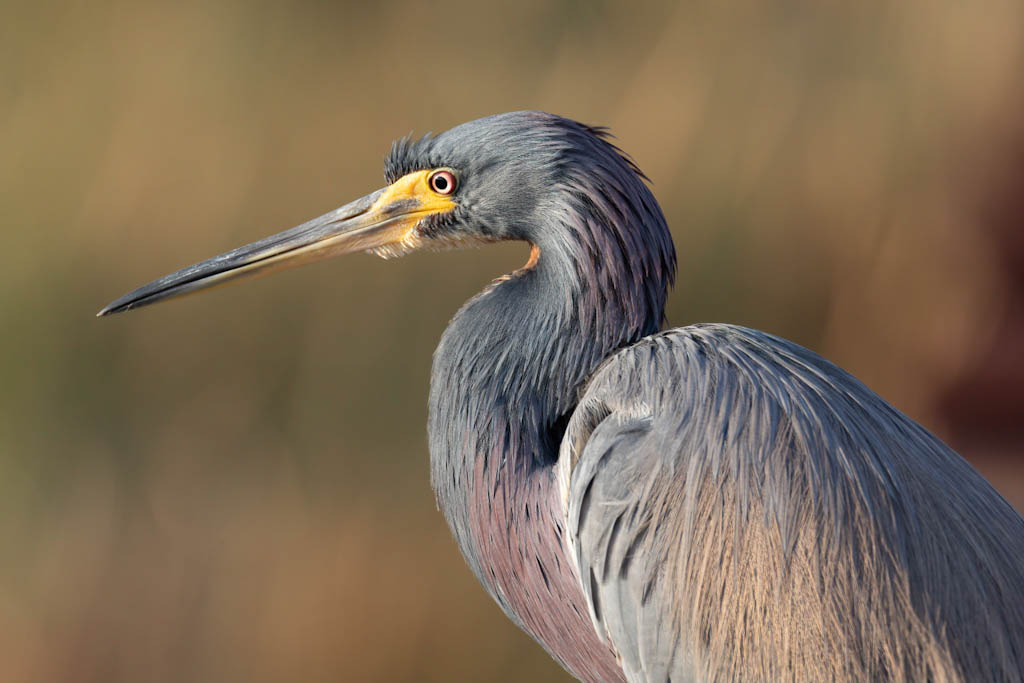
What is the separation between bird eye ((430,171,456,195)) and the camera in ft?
3.59

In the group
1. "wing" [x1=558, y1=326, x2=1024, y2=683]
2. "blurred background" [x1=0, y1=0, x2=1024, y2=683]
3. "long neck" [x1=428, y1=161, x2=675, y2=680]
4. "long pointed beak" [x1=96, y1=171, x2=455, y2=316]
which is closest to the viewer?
"wing" [x1=558, y1=326, x2=1024, y2=683]

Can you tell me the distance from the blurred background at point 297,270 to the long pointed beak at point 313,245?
102 centimetres

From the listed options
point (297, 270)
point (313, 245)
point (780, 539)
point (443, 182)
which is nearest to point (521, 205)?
point (443, 182)

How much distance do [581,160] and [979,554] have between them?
556 millimetres

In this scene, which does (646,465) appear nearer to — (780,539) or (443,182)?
(780,539)

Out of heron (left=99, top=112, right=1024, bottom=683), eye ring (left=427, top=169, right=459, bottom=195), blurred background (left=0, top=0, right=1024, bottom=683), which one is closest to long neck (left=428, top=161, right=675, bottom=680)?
heron (left=99, top=112, right=1024, bottom=683)

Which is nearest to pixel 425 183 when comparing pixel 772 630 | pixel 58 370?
pixel 772 630

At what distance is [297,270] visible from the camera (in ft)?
7.32

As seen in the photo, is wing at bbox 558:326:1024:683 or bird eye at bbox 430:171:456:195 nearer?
wing at bbox 558:326:1024:683

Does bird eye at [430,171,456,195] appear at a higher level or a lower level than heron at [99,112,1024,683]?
higher

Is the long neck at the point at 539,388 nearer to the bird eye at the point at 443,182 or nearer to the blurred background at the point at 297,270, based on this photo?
the bird eye at the point at 443,182

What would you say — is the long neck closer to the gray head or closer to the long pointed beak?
the gray head

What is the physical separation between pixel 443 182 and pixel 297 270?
3.94 feet

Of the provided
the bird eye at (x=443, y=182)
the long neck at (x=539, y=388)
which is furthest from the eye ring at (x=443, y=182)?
the long neck at (x=539, y=388)
